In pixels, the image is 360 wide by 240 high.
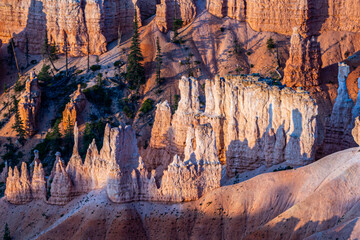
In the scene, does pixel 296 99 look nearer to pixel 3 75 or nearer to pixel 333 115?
pixel 333 115

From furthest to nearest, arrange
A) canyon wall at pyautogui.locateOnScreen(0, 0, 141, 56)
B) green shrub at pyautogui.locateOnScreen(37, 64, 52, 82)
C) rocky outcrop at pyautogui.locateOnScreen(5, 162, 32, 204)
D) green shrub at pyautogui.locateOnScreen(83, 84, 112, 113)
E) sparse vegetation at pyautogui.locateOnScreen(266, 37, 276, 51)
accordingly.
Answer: canyon wall at pyautogui.locateOnScreen(0, 0, 141, 56) < sparse vegetation at pyautogui.locateOnScreen(266, 37, 276, 51) < green shrub at pyautogui.locateOnScreen(37, 64, 52, 82) < green shrub at pyautogui.locateOnScreen(83, 84, 112, 113) < rocky outcrop at pyautogui.locateOnScreen(5, 162, 32, 204)

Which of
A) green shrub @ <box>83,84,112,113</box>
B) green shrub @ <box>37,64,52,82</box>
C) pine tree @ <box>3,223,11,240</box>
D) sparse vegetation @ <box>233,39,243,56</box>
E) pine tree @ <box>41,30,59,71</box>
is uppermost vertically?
pine tree @ <box>41,30,59,71</box>

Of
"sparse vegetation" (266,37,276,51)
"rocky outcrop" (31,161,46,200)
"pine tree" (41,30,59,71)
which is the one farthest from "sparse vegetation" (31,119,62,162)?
"sparse vegetation" (266,37,276,51)

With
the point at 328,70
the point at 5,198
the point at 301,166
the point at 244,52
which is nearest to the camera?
the point at 301,166

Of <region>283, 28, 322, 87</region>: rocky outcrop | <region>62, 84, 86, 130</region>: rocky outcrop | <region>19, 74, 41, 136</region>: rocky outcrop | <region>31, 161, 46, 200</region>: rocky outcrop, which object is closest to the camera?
<region>31, 161, 46, 200</region>: rocky outcrop

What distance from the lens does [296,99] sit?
302ft

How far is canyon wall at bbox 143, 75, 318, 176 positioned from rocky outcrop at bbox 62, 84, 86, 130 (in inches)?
1061

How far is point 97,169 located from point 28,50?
5953 cm

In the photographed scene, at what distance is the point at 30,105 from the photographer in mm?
132375

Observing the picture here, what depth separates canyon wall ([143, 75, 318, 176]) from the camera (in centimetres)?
9219

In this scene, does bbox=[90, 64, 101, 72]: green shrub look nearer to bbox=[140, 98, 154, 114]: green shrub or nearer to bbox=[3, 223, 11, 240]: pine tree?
bbox=[140, 98, 154, 114]: green shrub

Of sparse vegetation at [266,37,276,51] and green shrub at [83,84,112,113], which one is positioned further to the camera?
sparse vegetation at [266,37,276,51]

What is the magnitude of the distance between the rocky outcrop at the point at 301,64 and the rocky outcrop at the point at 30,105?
117ft

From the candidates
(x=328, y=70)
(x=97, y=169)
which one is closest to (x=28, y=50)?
(x=328, y=70)
